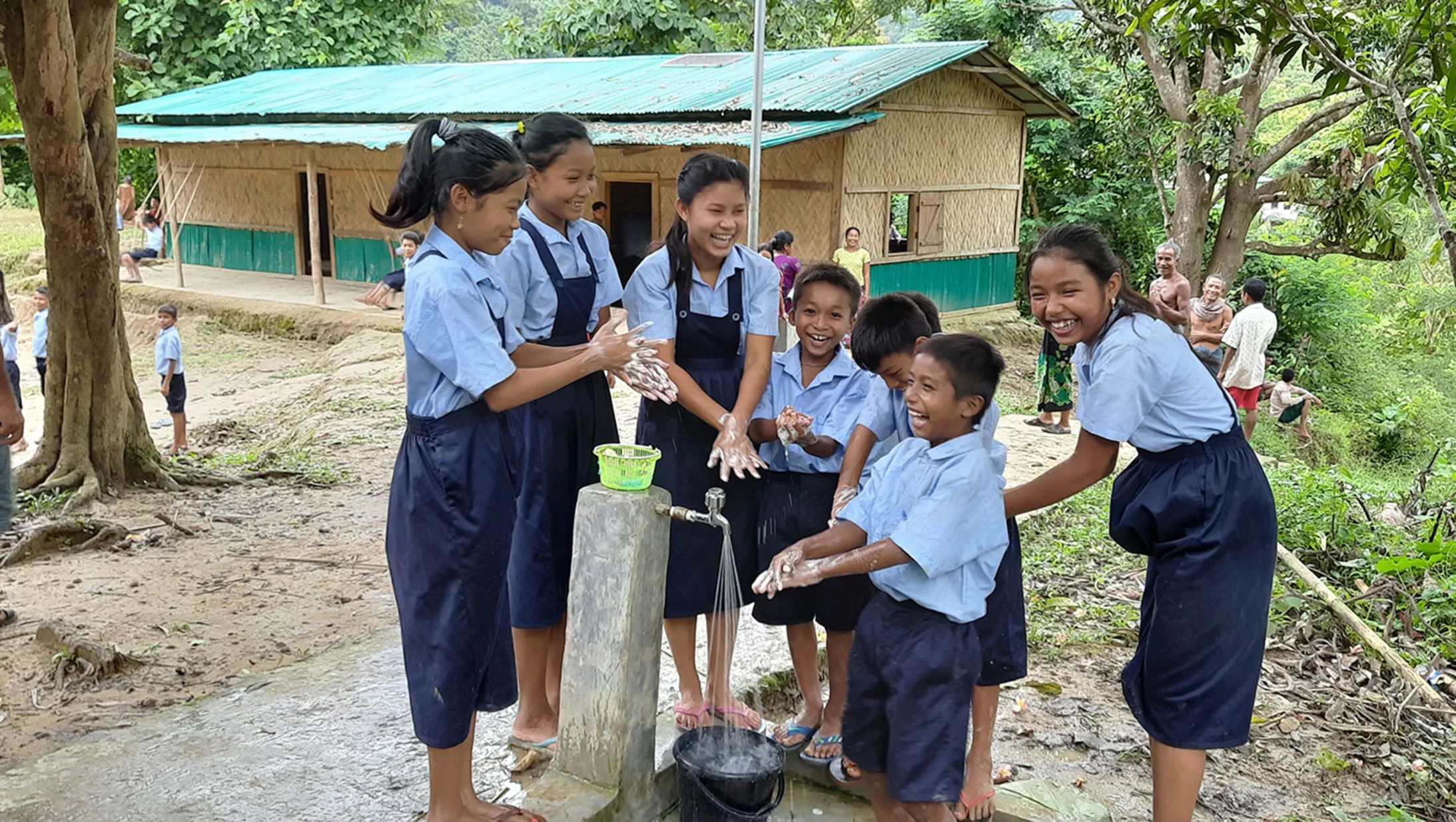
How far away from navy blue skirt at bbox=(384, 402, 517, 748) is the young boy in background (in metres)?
7.69

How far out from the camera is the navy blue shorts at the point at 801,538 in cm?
324

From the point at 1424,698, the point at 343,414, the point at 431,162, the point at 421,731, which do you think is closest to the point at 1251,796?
the point at 1424,698

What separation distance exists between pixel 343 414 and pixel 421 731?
794 cm

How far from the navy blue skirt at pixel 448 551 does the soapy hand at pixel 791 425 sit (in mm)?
793

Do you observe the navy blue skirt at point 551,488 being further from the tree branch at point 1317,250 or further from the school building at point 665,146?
the tree branch at point 1317,250

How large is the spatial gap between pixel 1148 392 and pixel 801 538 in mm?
1075

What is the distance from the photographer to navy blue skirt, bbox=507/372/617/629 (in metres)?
3.16

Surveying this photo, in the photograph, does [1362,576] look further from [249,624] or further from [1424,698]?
[249,624]

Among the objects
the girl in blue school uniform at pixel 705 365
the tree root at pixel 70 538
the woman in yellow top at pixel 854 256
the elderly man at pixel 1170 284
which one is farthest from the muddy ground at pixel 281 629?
the woman in yellow top at pixel 854 256

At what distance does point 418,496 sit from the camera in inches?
103

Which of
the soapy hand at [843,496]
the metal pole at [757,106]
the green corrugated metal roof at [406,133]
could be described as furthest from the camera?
the green corrugated metal roof at [406,133]

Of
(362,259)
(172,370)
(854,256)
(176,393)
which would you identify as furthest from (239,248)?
(854,256)

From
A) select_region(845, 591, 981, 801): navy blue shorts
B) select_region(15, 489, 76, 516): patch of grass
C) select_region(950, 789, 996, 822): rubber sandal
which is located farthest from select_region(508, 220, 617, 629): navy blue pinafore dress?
select_region(15, 489, 76, 516): patch of grass

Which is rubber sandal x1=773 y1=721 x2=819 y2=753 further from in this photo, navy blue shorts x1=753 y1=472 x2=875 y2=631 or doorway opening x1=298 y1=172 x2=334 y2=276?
doorway opening x1=298 y1=172 x2=334 y2=276
